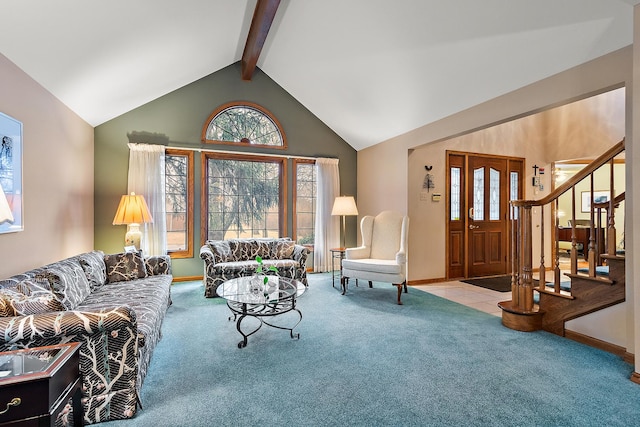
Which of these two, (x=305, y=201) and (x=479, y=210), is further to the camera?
(x=305, y=201)

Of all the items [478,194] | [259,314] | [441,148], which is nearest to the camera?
[259,314]

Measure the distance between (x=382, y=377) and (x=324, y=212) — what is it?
3782 mm

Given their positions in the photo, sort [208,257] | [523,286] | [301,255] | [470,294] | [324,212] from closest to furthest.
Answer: [523,286] → [208,257] → [470,294] → [301,255] → [324,212]

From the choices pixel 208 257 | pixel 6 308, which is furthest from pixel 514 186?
pixel 6 308

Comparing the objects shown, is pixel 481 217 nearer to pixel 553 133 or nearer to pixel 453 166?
pixel 453 166

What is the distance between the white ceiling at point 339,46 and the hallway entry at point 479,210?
1351mm

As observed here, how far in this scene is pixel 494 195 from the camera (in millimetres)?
5504

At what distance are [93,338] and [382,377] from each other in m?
1.74

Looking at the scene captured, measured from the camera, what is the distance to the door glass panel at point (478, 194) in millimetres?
5348

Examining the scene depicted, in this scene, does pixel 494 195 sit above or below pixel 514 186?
below

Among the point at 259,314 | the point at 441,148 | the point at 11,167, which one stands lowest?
the point at 259,314

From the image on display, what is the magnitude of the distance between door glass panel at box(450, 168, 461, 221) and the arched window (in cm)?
286

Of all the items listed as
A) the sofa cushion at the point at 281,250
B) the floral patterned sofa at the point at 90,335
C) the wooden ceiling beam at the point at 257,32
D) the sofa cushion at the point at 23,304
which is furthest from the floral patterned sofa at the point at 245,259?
the wooden ceiling beam at the point at 257,32

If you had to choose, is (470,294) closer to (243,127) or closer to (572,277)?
(572,277)
